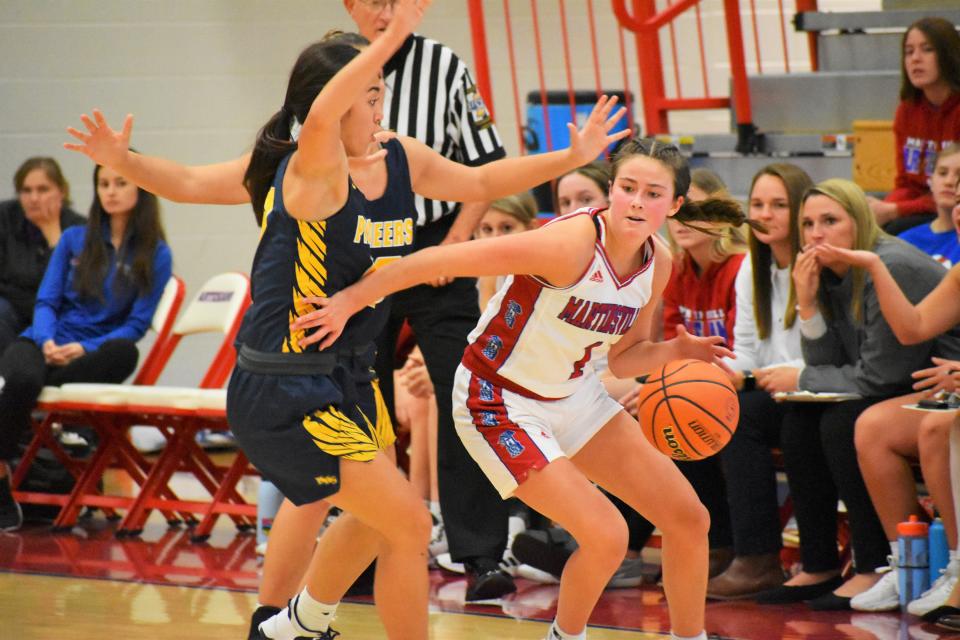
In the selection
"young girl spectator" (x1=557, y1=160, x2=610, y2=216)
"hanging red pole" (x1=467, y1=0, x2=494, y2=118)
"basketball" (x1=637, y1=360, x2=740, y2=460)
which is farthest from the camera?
"hanging red pole" (x1=467, y1=0, x2=494, y2=118)

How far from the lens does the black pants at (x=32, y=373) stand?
253 inches

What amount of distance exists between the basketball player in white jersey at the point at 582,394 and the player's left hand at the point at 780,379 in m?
1.20

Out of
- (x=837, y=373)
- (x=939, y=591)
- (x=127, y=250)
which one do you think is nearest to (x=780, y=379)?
(x=837, y=373)

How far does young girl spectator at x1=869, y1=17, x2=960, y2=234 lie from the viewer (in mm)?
6047

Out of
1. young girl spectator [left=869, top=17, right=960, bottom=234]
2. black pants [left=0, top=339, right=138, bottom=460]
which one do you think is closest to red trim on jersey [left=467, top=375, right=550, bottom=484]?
young girl spectator [left=869, top=17, right=960, bottom=234]

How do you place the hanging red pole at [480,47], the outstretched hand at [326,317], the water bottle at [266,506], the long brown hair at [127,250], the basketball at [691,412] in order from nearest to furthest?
the outstretched hand at [326,317] → the basketball at [691,412] → the water bottle at [266,506] → the long brown hair at [127,250] → the hanging red pole at [480,47]

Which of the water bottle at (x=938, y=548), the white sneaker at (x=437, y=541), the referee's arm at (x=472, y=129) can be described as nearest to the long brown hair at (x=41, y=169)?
the white sneaker at (x=437, y=541)

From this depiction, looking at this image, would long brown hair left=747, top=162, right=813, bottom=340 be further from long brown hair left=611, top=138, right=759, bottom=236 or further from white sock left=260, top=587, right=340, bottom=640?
white sock left=260, top=587, right=340, bottom=640

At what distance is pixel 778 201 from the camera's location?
5.40m

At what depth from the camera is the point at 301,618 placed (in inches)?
151

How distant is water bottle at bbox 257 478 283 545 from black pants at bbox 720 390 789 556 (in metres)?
1.98

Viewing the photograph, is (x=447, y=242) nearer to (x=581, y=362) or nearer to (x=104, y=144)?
(x=581, y=362)

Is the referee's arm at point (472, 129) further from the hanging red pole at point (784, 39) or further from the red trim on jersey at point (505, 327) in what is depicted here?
the hanging red pole at point (784, 39)

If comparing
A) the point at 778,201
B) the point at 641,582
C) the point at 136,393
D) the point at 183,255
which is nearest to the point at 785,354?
the point at 778,201
